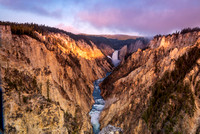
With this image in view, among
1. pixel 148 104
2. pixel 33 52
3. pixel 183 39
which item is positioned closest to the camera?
pixel 148 104

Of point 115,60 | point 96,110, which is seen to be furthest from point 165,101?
point 115,60

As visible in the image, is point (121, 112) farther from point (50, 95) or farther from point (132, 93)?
point (50, 95)

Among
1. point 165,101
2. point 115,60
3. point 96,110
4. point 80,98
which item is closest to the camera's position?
point 165,101

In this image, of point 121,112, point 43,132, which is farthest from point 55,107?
point 121,112

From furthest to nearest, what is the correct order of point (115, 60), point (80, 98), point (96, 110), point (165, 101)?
point (115, 60) < point (96, 110) < point (80, 98) < point (165, 101)

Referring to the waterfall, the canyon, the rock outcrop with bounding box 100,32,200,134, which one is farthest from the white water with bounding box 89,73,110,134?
the waterfall

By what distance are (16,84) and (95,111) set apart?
17130 mm

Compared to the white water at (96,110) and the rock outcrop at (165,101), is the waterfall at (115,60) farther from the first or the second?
the rock outcrop at (165,101)

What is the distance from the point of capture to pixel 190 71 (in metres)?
15.1

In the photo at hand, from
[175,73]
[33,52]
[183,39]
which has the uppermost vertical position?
[183,39]

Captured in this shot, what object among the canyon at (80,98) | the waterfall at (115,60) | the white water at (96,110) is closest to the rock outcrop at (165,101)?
the canyon at (80,98)

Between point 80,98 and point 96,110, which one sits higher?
point 80,98

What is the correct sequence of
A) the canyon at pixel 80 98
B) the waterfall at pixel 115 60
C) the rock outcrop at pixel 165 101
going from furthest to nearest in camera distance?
the waterfall at pixel 115 60 → the rock outcrop at pixel 165 101 → the canyon at pixel 80 98

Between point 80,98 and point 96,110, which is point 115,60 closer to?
point 96,110
